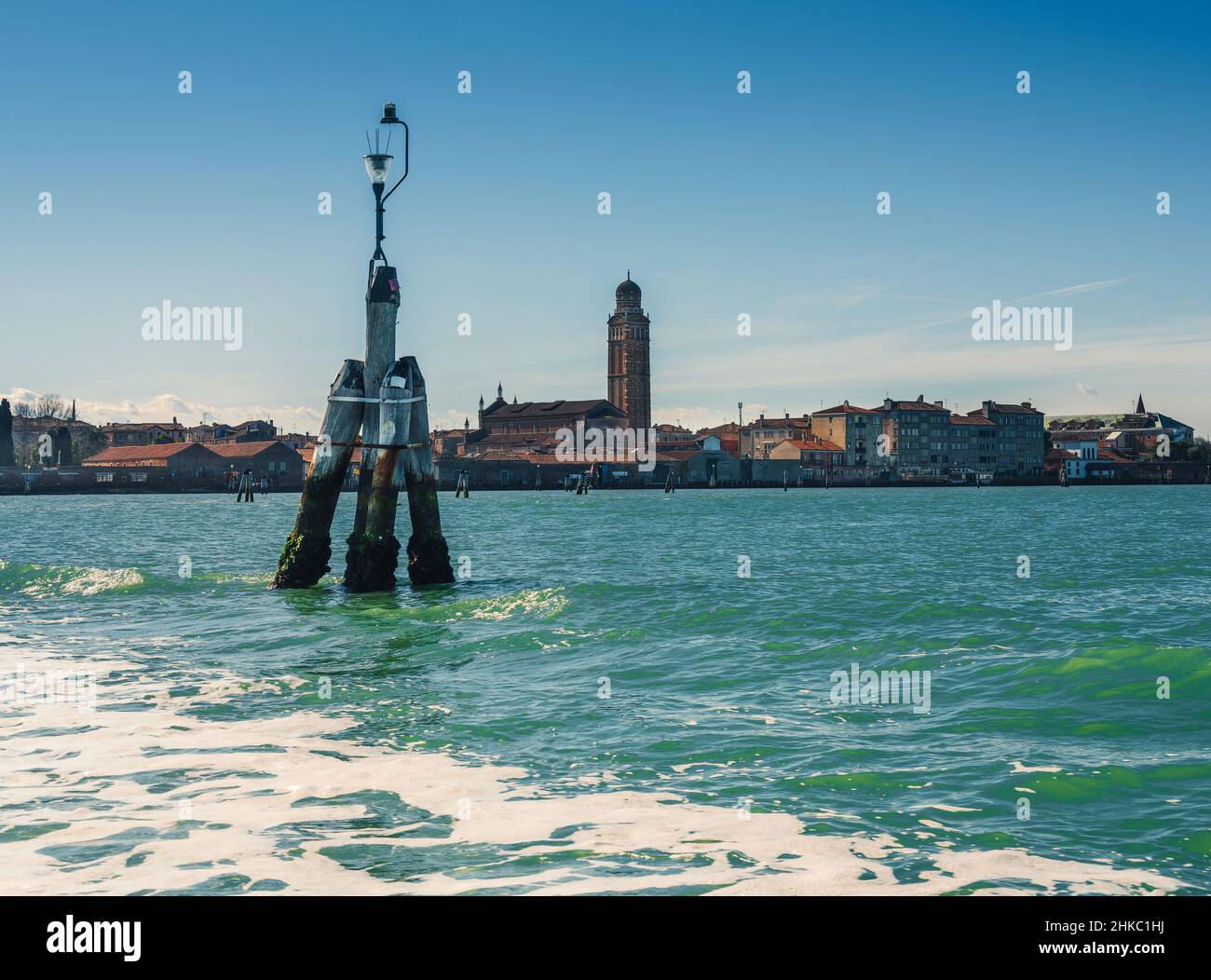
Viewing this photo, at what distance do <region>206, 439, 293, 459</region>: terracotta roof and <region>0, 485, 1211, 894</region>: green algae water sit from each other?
4466 inches

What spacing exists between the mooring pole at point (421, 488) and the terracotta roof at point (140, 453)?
116578 millimetres

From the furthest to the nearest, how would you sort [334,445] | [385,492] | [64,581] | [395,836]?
[64,581] → [385,492] → [334,445] → [395,836]

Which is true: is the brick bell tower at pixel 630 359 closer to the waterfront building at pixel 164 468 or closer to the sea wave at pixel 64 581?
the waterfront building at pixel 164 468

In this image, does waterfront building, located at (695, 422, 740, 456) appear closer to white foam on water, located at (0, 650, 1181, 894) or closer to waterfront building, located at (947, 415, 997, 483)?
waterfront building, located at (947, 415, 997, 483)

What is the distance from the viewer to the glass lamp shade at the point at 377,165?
20797mm

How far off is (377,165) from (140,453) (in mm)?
124641

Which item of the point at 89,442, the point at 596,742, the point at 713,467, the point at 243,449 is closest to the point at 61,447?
the point at 89,442

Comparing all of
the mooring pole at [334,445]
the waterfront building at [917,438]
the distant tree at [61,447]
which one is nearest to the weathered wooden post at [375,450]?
the mooring pole at [334,445]

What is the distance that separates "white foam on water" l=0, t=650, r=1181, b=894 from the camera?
6215 mm

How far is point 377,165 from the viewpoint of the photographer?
20.8m

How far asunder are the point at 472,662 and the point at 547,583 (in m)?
11.6

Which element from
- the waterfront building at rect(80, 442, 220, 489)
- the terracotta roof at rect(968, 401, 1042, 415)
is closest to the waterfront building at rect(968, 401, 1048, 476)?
the terracotta roof at rect(968, 401, 1042, 415)

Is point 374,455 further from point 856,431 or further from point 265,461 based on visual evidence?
point 856,431
